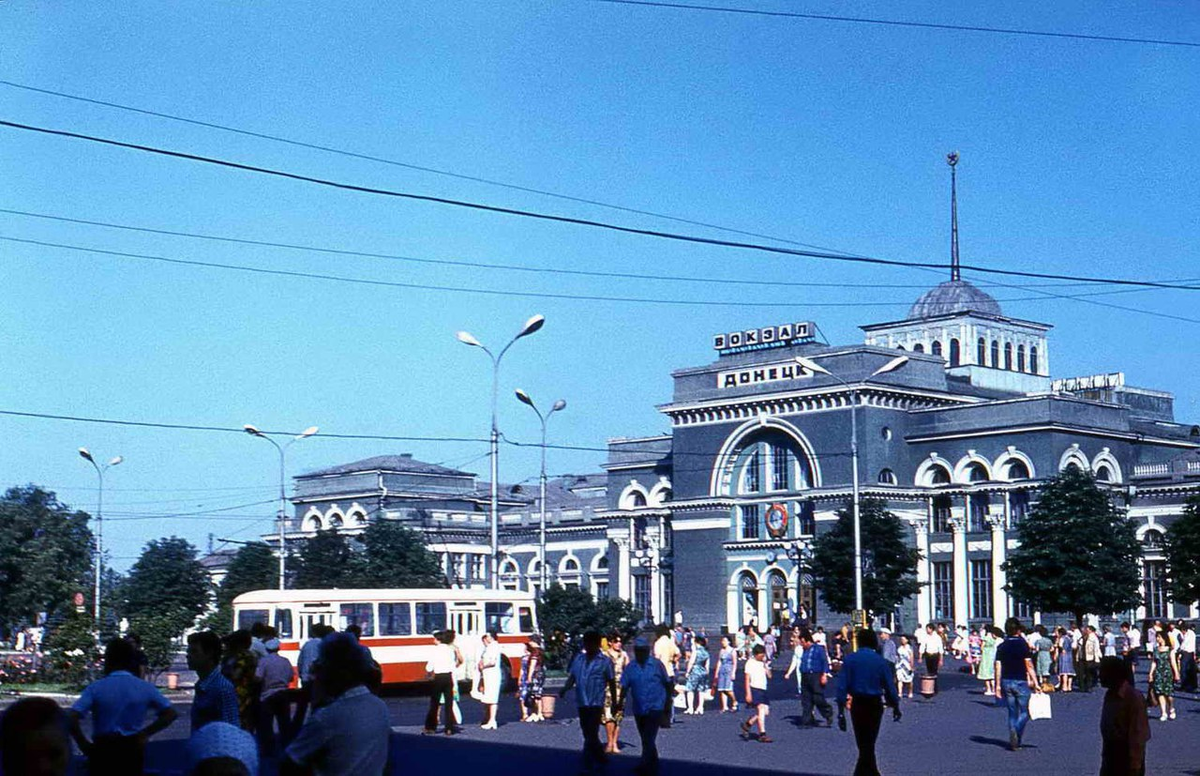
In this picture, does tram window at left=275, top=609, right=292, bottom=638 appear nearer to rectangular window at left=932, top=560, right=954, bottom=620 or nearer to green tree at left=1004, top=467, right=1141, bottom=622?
green tree at left=1004, top=467, right=1141, bottom=622

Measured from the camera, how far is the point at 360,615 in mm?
41594

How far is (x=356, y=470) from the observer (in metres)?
109

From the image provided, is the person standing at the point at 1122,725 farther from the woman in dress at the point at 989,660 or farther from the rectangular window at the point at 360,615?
the rectangular window at the point at 360,615

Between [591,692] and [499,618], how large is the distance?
81.5 feet

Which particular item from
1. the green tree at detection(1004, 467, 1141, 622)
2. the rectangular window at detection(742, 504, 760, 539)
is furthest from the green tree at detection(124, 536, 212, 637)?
the green tree at detection(1004, 467, 1141, 622)

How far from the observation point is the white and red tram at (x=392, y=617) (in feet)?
134

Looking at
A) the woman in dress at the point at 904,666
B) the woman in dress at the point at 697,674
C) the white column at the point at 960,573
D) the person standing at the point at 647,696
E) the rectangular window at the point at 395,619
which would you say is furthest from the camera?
the white column at the point at 960,573

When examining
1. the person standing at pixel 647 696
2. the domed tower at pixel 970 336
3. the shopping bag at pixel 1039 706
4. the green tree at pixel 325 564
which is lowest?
the shopping bag at pixel 1039 706

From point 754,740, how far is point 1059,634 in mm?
17836

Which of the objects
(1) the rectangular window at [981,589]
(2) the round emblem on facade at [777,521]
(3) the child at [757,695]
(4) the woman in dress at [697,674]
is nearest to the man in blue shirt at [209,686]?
(3) the child at [757,695]

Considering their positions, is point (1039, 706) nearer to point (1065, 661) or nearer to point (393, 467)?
point (1065, 661)

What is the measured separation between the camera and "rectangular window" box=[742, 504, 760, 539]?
84.8 m

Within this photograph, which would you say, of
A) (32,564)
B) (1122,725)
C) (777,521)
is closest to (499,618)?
(32,564)

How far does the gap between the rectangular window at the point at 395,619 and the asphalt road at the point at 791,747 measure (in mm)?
8313
